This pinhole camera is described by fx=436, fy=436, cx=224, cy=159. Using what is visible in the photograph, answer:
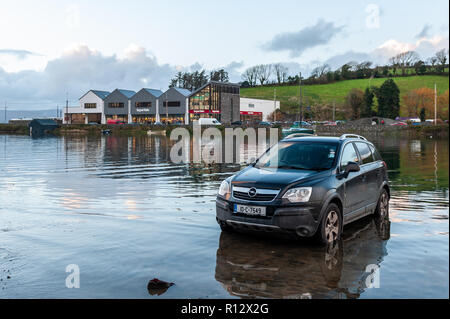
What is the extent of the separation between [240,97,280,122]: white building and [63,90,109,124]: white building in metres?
36.3

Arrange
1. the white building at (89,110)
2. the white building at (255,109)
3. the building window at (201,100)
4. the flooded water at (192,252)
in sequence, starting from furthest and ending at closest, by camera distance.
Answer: the white building at (89,110) → the white building at (255,109) → the building window at (201,100) → the flooded water at (192,252)

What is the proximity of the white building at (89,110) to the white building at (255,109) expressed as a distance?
36334mm

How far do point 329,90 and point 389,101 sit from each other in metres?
42.8

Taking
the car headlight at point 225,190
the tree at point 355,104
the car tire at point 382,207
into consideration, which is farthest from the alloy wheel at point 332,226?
the tree at point 355,104

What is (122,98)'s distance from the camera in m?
111

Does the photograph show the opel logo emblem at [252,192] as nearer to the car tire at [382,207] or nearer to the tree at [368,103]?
the car tire at [382,207]

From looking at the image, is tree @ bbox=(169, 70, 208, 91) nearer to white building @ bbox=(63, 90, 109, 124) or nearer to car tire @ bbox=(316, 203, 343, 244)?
white building @ bbox=(63, 90, 109, 124)

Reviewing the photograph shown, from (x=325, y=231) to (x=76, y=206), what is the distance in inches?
258

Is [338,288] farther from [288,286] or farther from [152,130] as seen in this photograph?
[152,130]

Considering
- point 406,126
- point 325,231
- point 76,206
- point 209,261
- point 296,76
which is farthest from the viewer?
point 296,76

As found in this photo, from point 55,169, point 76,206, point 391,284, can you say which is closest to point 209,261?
point 391,284

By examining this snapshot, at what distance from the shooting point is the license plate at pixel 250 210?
22.5 feet

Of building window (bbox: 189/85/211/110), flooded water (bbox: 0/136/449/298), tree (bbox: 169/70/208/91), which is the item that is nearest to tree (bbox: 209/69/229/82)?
tree (bbox: 169/70/208/91)

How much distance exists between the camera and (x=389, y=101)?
97.7m
